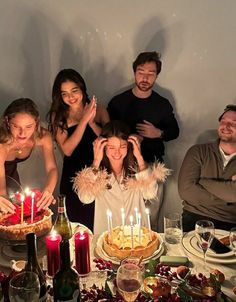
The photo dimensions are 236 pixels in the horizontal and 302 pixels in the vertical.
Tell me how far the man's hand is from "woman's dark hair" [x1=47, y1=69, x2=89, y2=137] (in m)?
→ 0.48

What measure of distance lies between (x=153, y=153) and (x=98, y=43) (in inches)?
37.6

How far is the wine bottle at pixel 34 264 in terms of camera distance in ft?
4.86

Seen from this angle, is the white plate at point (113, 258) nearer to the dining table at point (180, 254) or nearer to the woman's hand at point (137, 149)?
the dining table at point (180, 254)

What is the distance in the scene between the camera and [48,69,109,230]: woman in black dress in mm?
2900

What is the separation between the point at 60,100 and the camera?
298 cm

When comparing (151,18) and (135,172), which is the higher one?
(151,18)

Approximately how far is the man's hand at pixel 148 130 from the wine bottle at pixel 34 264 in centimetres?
175

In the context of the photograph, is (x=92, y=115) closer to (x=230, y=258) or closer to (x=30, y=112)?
(x=30, y=112)

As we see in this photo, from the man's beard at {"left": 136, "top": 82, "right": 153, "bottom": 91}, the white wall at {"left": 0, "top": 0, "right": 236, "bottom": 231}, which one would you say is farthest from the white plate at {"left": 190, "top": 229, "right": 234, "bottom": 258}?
the white wall at {"left": 0, "top": 0, "right": 236, "bottom": 231}

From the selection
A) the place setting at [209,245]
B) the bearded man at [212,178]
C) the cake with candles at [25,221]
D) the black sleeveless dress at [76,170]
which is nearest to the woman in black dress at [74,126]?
the black sleeveless dress at [76,170]

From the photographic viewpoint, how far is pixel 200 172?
2967 mm

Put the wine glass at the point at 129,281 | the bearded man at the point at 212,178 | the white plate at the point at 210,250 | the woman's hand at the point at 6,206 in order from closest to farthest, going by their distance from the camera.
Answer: the wine glass at the point at 129,281 → the white plate at the point at 210,250 → the woman's hand at the point at 6,206 → the bearded man at the point at 212,178

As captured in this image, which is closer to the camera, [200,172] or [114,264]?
[114,264]

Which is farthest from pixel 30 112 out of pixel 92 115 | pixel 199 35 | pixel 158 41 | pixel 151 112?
pixel 199 35
